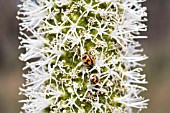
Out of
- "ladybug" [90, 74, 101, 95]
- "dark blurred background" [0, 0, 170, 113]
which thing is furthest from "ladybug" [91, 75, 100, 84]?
"dark blurred background" [0, 0, 170, 113]

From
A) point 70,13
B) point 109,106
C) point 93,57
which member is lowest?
point 109,106
